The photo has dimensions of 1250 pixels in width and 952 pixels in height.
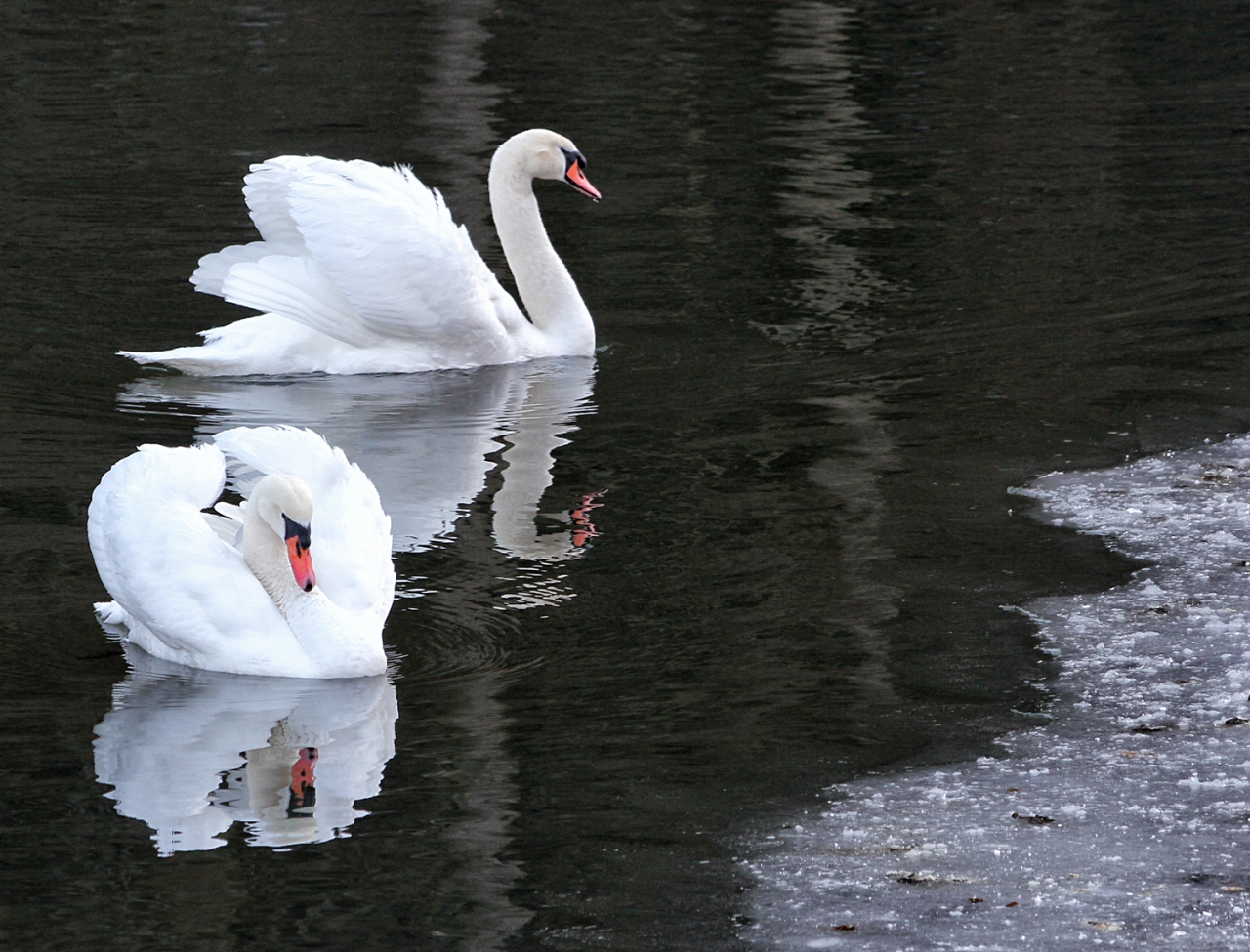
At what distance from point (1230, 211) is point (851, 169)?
106 inches

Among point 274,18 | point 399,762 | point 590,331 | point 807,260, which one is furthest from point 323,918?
point 274,18

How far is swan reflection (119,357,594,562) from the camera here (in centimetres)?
757

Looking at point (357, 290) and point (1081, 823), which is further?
point (357, 290)

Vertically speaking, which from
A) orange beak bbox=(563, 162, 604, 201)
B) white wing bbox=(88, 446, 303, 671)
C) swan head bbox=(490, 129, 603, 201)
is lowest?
white wing bbox=(88, 446, 303, 671)

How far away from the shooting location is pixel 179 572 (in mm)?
6043

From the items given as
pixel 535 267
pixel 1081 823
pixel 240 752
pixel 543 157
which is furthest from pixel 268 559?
pixel 543 157

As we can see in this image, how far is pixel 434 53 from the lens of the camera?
20.5 metres

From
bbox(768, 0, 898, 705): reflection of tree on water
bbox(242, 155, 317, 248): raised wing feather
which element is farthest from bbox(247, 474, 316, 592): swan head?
bbox(242, 155, 317, 248): raised wing feather

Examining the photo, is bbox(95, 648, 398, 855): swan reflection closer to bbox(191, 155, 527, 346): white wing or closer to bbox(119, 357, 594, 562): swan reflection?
bbox(119, 357, 594, 562): swan reflection

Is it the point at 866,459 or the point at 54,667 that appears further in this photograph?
the point at 866,459

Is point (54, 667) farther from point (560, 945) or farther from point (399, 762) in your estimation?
point (560, 945)

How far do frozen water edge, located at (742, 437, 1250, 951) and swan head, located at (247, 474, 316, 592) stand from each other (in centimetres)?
167

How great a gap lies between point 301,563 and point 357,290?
378 centimetres

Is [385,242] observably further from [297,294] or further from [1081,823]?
[1081,823]
